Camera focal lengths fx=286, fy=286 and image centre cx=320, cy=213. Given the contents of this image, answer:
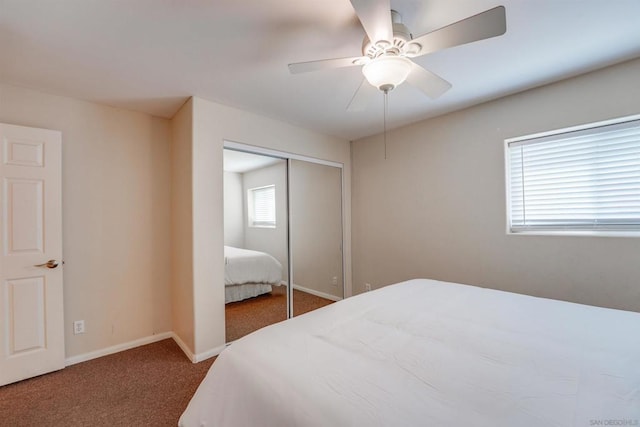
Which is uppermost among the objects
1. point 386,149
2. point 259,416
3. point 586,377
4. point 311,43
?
point 311,43

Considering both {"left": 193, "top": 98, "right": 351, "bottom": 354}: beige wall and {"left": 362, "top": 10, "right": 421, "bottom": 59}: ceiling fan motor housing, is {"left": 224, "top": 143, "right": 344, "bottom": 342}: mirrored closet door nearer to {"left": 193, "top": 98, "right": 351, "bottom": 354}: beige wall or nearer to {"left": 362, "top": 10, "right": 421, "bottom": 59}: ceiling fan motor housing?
{"left": 193, "top": 98, "right": 351, "bottom": 354}: beige wall

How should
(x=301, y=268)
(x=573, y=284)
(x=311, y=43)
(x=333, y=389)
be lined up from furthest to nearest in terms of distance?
1. (x=301, y=268)
2. (x=573, y=284)
3. (x=311, y=43)
4. (x=333, y=389)

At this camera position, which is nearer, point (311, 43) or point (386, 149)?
point (311, 43)

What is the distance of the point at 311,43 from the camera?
1764 millimetres

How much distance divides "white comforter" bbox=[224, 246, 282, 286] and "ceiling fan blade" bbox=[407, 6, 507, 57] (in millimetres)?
2297

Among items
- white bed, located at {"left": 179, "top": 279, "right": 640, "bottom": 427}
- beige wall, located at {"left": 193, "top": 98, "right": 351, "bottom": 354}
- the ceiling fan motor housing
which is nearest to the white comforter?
beige wall, located at {"left": 193, "top": 98, "right": 351, "bottom": 354}

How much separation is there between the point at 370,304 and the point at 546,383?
0.95m

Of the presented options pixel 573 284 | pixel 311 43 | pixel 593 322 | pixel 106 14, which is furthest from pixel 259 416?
pixel 573 284

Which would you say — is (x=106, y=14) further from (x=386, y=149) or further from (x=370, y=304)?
(x=386, y=149)

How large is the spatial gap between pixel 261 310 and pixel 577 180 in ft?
10.3

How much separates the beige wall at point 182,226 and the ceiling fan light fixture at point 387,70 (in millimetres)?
1746

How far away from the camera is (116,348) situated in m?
2.65

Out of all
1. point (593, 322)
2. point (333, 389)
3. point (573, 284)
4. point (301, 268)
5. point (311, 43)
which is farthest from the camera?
point (301, 268)

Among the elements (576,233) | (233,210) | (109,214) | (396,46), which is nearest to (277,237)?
(233,210)
